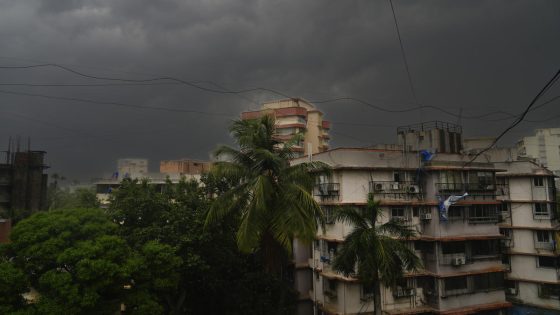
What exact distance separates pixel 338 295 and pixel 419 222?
25.3 feet

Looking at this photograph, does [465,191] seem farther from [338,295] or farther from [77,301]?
[77,301]

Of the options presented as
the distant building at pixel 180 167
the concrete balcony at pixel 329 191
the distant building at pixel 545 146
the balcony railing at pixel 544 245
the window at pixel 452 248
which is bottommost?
the balcony railing at pixel 544 245

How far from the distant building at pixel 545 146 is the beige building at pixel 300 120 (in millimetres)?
60315

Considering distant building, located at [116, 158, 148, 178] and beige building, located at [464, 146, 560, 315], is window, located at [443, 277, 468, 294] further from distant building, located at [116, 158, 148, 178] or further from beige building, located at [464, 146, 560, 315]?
distant building, located at [116, 158, 148, 178]

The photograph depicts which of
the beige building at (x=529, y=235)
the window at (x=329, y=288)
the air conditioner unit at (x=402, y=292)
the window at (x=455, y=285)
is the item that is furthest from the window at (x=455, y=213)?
the window at (x=329, y=288)

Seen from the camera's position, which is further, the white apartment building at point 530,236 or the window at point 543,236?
the window at point 543,236

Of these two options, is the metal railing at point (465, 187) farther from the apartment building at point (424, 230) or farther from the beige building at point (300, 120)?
the beige building at point (300, 120)

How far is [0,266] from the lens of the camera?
41.5 feet

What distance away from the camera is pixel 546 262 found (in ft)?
94.0

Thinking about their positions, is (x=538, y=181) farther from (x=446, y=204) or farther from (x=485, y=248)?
(x=446, y=204)

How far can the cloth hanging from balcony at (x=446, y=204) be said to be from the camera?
23.1 meters

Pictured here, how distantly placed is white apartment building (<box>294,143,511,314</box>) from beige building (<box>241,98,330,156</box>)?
36254 mm

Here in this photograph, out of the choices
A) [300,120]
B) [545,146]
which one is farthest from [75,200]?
[545,146]

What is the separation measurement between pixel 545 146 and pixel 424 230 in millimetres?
98041
